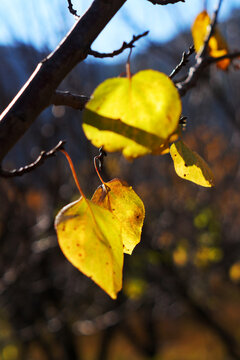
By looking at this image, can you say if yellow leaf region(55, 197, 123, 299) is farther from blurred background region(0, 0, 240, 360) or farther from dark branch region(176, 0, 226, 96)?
blurred background region(0, 0, 240, 360)

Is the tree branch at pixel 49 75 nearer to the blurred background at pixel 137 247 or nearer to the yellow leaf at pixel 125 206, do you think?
the yellow leaf at pixel 125 206

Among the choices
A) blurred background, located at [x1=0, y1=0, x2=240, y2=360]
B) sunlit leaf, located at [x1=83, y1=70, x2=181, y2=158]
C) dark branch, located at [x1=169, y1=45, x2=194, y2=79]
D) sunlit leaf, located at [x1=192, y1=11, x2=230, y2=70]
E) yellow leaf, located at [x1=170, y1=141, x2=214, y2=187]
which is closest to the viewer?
sunlit leaf, located at [x1=83, y1=70, x2=181, y2=158]

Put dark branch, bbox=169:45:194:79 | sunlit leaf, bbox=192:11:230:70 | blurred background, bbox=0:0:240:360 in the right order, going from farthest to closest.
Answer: blurred background, bbox=0:0:240:360, sunlit leaf, bbox=192:11:230:70, dark branch, bbox=169:45:194:79

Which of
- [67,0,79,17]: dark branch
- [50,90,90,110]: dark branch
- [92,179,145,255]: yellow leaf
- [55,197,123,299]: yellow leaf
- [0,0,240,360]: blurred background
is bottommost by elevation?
[0,0,240,360]: blurred background

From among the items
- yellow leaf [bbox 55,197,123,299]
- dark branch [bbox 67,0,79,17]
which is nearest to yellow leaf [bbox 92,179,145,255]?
yellow leaf [bbox 55,197,123,299]

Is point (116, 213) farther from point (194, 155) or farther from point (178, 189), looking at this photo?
point (178, 189)

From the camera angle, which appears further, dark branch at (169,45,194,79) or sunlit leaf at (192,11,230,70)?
sunlit leaf at (192,11,230,70)

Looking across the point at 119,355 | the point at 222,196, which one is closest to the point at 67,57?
the point at 222,196
